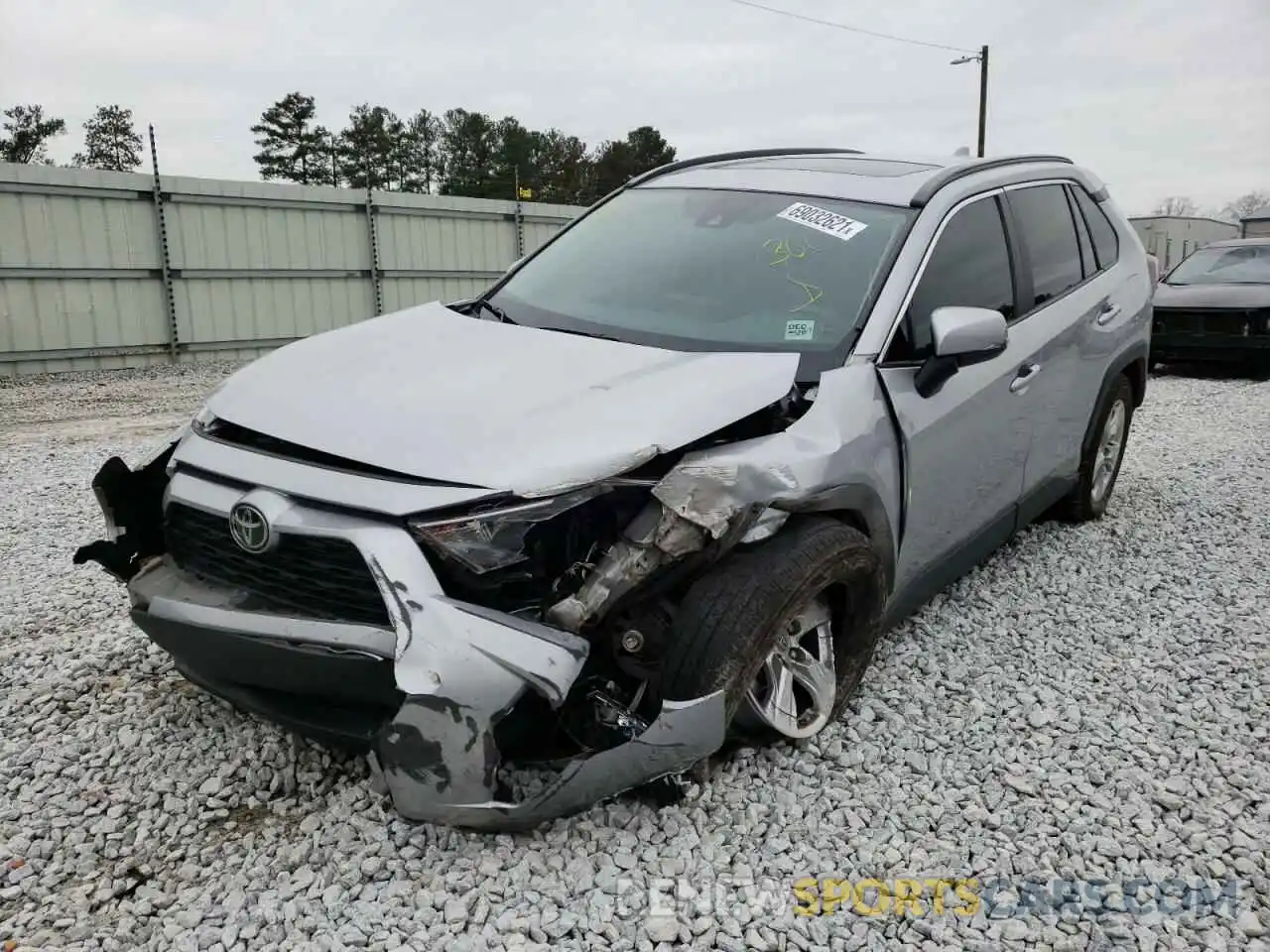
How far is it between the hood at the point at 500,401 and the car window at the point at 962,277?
1.68ft

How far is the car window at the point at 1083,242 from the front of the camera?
4.40 m

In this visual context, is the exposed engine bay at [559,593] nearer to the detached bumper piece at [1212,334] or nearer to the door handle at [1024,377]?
the door handle at [1024,377]

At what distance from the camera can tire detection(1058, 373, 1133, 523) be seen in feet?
15.2

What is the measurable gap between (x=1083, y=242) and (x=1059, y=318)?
74cm

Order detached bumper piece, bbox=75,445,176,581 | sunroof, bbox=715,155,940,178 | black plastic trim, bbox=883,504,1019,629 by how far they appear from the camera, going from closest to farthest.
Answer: detached bumper piece, bbox=75,445,176,581, black plastic trim, bbox=883,504,1019,629, sunroof, bbox=715,155,940,178

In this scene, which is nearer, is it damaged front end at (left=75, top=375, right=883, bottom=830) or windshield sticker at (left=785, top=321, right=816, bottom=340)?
damaged front end at (left=75, top=375, right=883, bottom=830)

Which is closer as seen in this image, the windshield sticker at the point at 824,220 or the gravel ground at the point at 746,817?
the gravel ground at the point at 746,817

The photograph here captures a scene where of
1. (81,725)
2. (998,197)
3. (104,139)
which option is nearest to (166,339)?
(81,725)

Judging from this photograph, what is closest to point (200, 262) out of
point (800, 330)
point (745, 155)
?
point (745, 155)

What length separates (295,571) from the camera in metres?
2.33

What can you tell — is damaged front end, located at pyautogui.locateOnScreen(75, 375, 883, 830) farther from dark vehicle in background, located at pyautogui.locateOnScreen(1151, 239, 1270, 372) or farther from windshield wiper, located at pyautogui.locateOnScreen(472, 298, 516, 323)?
dark vehicle in background, located at pyautogui.locateOnScreen(1151, 239, 1270, 372)

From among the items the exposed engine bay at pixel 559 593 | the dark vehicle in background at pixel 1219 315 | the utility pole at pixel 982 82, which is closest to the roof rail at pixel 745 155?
the exposed engine bay at pixel 559 593

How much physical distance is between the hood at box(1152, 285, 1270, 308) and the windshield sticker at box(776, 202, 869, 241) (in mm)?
8733

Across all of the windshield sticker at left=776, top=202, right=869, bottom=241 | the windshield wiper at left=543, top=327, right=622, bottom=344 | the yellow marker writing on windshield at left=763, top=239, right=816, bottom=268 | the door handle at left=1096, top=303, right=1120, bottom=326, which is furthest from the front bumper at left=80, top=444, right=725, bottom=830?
the door handle at left=1096, top=303, right=1120, bottom=326
